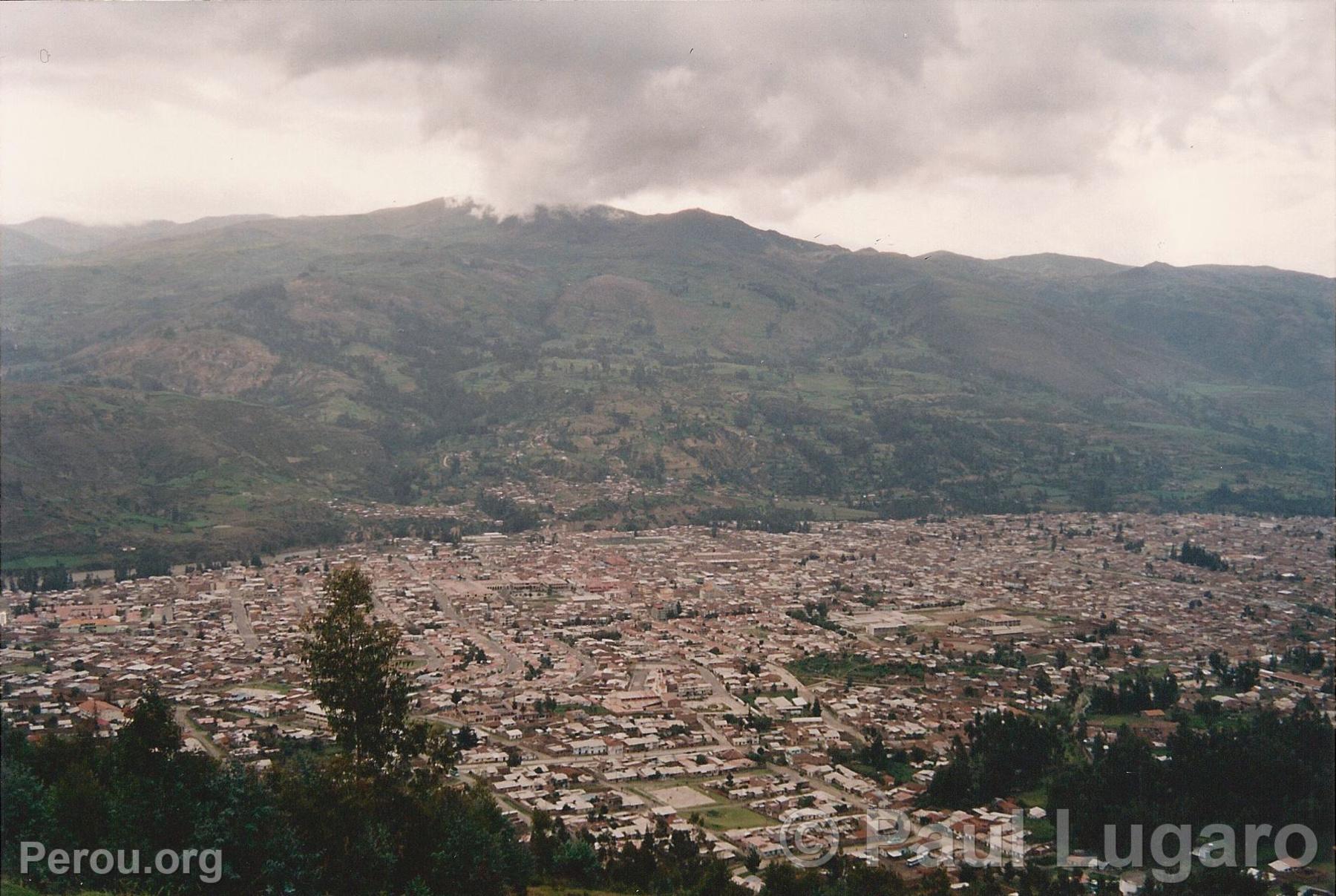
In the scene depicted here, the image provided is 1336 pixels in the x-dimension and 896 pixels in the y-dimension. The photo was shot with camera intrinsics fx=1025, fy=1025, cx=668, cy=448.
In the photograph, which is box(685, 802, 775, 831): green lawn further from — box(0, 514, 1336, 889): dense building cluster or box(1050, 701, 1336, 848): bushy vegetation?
box(1050, 701, 1336, 848): bushy vegetation

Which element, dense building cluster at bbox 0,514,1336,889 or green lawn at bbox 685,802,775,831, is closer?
green lawn at bbox 685,802,775,831

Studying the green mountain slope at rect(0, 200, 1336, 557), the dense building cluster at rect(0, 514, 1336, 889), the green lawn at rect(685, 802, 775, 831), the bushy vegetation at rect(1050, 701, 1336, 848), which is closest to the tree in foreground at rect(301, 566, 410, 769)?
the dense building cluster at rect(0, 514, 1336, 889)

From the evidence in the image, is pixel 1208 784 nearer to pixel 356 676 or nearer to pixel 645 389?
pixel 356 676

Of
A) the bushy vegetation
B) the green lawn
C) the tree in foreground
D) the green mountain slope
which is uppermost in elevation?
the green mountain slope

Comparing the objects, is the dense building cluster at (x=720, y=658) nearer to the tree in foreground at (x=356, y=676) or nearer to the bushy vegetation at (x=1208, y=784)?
the bushy vegetation at (x=1208, y=784)

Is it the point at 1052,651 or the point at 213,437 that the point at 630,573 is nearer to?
the point at 1052,651

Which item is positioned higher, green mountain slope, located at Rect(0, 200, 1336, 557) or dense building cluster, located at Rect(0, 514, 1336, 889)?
green mountain slope, located at Rect(0, 200, 1336, 557)

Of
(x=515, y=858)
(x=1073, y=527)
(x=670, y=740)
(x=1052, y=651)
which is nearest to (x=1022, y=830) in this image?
(x=670, y=740)

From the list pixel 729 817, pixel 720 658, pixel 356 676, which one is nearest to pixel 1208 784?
pixel 729 817

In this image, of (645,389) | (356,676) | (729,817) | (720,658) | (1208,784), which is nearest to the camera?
(356,676)
